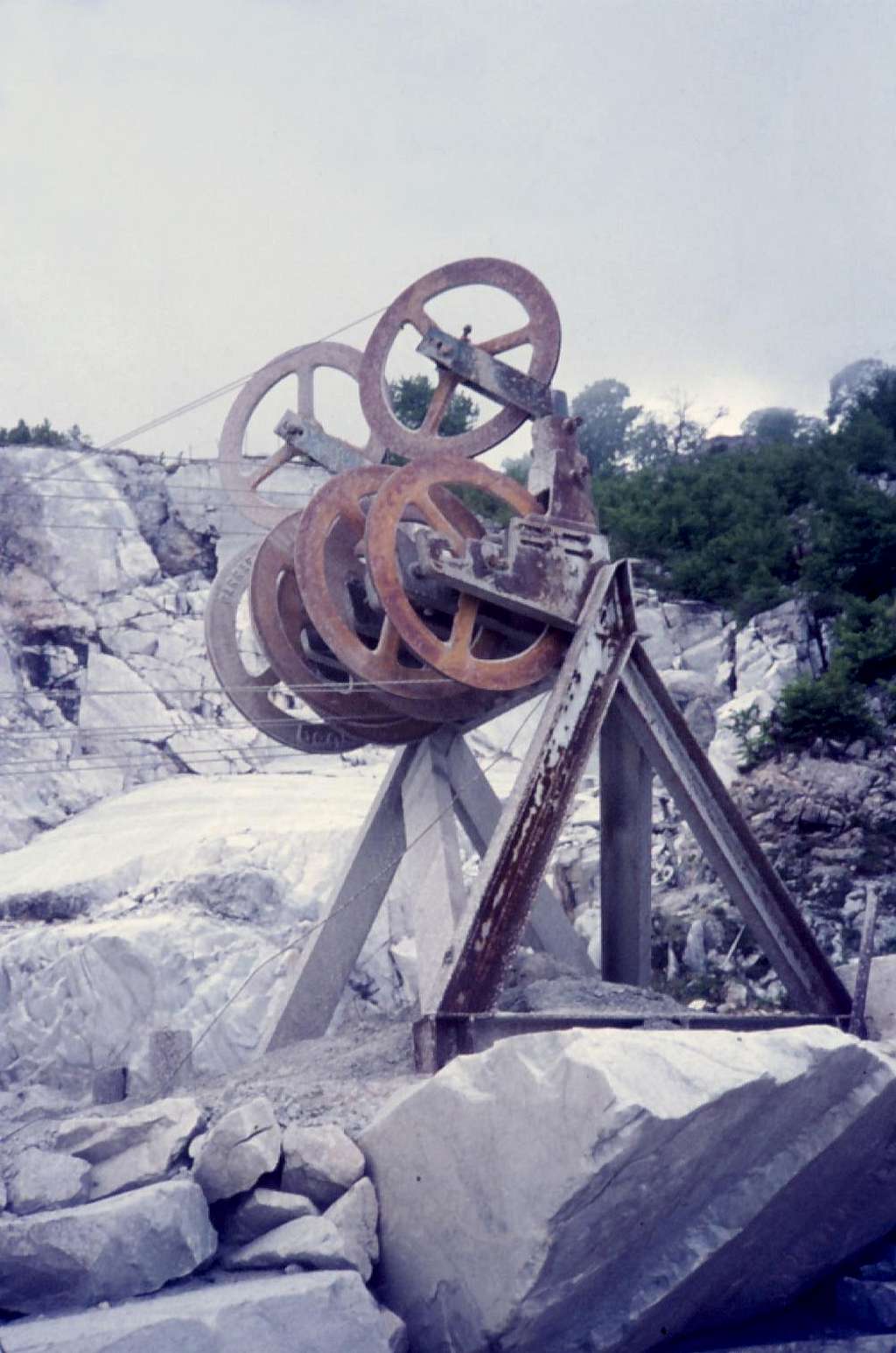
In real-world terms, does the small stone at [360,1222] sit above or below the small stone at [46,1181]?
below

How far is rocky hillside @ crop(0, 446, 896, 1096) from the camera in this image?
35.5ft

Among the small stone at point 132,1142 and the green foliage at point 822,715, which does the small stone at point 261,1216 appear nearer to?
the small stone at point 132,1142

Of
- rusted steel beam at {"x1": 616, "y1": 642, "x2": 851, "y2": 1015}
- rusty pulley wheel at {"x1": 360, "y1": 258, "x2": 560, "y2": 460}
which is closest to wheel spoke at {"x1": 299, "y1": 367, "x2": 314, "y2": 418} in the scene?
rusty pulley wheel at {"x1": 360, "y1": 258, "x2": 560, "y2": 460}

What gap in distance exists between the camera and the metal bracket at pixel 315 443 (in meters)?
7.09

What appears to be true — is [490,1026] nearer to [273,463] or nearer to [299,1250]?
[299,1250]

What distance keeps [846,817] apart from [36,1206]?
10081mm

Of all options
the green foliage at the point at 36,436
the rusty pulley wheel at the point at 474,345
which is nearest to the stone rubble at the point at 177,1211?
the rusty pulley wheel at the point at 474,345

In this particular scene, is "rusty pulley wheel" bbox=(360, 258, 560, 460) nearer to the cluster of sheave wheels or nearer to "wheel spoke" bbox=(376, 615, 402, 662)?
the cluster of sheave wheels

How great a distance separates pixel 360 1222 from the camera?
4.21m

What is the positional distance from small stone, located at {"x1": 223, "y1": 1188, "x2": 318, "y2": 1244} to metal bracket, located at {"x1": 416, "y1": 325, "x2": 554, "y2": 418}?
3.95 meters

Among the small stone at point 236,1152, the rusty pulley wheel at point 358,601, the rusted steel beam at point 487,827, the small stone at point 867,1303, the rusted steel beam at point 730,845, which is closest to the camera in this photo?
the small stone at point 236,1152

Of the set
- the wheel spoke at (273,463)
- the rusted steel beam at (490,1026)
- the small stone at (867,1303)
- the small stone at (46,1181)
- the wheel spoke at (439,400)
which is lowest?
the small stone at (867,1303)

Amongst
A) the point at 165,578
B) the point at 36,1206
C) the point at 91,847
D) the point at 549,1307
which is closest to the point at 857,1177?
the point at 549,1307

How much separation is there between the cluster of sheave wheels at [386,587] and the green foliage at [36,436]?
1361 cm
